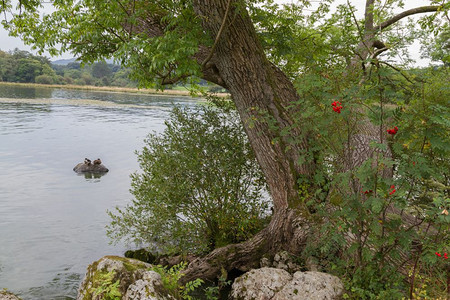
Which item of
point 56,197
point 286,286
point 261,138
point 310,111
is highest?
point 310,111

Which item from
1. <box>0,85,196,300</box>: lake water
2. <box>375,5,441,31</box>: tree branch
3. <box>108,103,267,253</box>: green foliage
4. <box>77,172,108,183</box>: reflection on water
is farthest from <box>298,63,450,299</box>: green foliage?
<box>77,172,108,183</box>: reflection on water

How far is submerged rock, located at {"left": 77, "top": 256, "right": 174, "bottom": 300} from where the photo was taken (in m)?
4.26

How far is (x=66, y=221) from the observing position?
39.0 ft

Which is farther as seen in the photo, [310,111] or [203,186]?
[203,186]

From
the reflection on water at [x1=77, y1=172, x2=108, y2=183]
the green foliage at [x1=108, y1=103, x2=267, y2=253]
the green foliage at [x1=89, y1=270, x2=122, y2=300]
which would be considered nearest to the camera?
the green foliage at [x1=89, y1=270, x2=122, y2=300]

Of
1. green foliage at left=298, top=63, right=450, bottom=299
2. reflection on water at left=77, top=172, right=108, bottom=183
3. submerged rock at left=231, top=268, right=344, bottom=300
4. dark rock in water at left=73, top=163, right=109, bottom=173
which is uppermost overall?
green foliage at left=298, top=63, right=450, bottom=299

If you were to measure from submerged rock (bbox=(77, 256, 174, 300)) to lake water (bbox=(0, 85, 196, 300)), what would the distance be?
10.9ft

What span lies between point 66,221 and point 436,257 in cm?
1103

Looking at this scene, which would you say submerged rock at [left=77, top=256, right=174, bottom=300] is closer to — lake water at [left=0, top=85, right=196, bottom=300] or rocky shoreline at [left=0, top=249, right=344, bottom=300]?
rocky shoreline at [left=0, top=249, right=344, bottom=300]

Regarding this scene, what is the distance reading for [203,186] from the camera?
24.7 feet

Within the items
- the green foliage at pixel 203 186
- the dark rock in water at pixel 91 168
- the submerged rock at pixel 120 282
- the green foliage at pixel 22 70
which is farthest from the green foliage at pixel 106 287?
the green foliage at pixel 22 70

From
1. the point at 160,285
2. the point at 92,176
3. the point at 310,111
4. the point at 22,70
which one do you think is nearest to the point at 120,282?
the point at 160,285

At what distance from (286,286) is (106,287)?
90.9 inches

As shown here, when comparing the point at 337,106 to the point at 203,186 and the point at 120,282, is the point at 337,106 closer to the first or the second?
the point at 120,282
